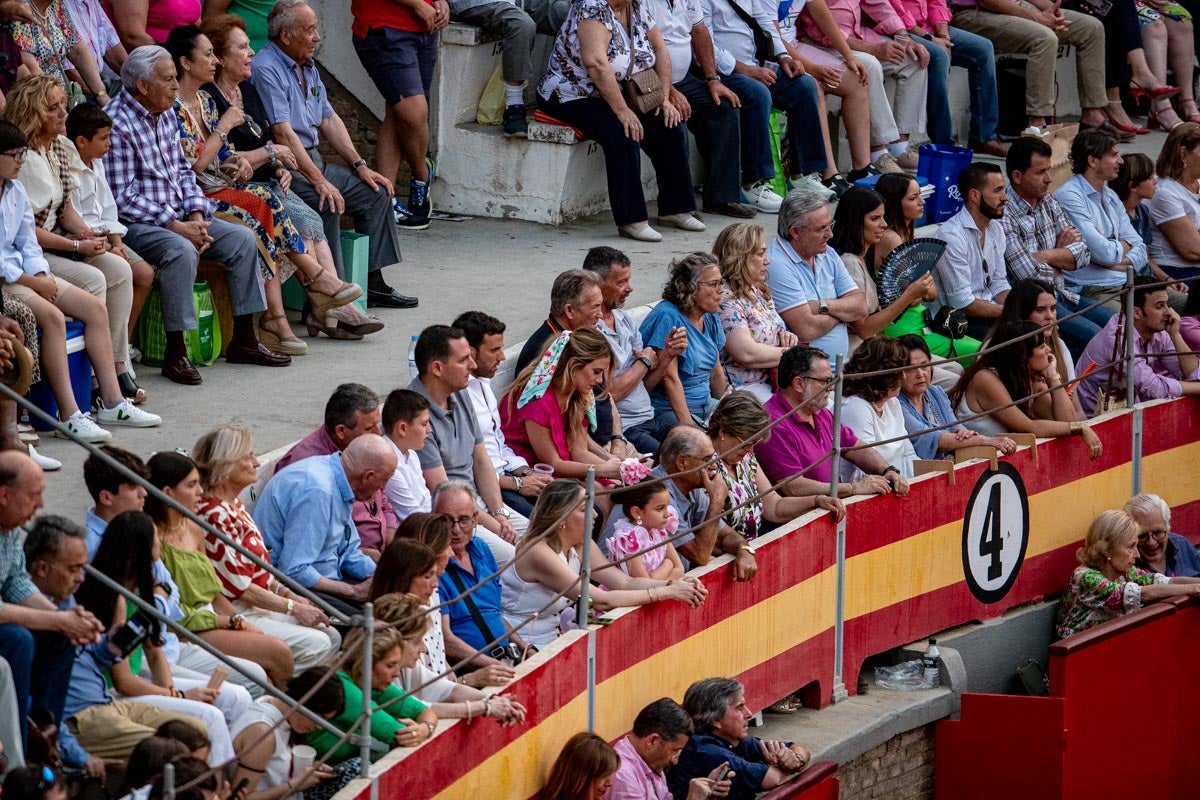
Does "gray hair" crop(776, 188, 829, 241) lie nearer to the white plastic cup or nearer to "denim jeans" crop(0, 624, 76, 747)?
the white plastic cup

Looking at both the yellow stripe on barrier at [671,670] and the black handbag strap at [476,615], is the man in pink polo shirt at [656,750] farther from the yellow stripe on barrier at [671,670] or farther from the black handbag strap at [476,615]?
the black handbag strap at [476,615]

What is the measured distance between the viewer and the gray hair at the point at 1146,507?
9.56 meters

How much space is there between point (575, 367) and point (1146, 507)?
126 inches

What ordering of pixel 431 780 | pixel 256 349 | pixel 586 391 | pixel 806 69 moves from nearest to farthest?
pixel 431 780 < pixel 586 391 < pixel 256 349 < pixel 806 69

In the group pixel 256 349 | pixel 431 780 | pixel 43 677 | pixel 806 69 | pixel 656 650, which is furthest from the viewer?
pixel 806 69

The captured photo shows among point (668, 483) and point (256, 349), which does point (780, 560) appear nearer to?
point (668, 483)

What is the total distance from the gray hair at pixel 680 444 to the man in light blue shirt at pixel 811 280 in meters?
2.00

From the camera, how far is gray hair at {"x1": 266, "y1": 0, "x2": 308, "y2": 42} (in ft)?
31.1

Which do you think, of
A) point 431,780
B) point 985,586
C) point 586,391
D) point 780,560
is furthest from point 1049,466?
point 431,780

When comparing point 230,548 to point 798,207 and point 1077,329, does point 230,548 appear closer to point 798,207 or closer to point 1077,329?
point 798,207

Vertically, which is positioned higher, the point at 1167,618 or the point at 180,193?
the point at 180,193

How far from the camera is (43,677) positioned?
5434 millimetres

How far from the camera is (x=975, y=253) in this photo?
10.6 meters

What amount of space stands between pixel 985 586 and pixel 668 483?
2303 mm
